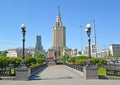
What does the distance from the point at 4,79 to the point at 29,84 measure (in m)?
4.84

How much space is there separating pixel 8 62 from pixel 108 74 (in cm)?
2067


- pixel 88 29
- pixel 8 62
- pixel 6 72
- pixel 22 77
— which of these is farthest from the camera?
pixel 8 62

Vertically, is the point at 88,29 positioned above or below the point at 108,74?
above

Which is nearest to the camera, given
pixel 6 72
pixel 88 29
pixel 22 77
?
pixel 22 77

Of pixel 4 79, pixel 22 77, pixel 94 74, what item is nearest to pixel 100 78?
pixel 94 74

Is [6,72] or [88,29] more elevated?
[88,29]

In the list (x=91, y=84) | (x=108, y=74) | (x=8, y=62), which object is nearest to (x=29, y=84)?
(x=91, y=84)

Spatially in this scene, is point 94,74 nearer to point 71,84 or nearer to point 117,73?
point 117,73

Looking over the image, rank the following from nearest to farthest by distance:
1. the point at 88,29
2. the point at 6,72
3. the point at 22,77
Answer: the point at 22,77
the point at 6,72
the point at 88,29

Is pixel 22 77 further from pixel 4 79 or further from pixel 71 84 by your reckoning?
pixel 71 84

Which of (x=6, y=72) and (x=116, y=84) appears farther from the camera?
(x=6, y=72)

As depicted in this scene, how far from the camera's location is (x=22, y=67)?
76.1 ft

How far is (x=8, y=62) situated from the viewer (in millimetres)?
40406

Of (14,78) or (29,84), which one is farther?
(14,78)
